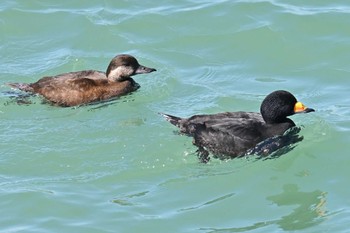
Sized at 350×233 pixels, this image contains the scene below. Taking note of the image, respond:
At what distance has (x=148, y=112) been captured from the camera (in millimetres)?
14656

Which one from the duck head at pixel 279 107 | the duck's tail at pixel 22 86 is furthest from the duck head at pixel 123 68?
the duck head at pixel 279 107

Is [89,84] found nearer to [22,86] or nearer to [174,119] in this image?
[22,86]

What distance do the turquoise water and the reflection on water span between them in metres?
Answer: 0.02

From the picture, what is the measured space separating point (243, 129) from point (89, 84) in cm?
306

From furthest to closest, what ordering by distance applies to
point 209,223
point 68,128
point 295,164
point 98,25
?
1. point 98,25
2. point 68,128
3. point 295,164
4. point 209,223

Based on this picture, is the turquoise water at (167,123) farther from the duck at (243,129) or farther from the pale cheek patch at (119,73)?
the pale cheek patch at (119,73)

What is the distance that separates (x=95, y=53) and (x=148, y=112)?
8.39 ft

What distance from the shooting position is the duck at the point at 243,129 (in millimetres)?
13141

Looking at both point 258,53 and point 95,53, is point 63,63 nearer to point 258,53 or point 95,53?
point 95,53

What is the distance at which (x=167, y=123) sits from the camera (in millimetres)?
14094

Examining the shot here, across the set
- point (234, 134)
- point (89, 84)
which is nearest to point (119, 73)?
point (89, 84)

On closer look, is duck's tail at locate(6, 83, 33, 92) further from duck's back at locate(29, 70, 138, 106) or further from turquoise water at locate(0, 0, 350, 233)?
turquoise water at locate(0, 0, 350, 233)

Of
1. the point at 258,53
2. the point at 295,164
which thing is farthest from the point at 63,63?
the point at 295,164

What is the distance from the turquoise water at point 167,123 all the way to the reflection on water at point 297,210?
22 mm
